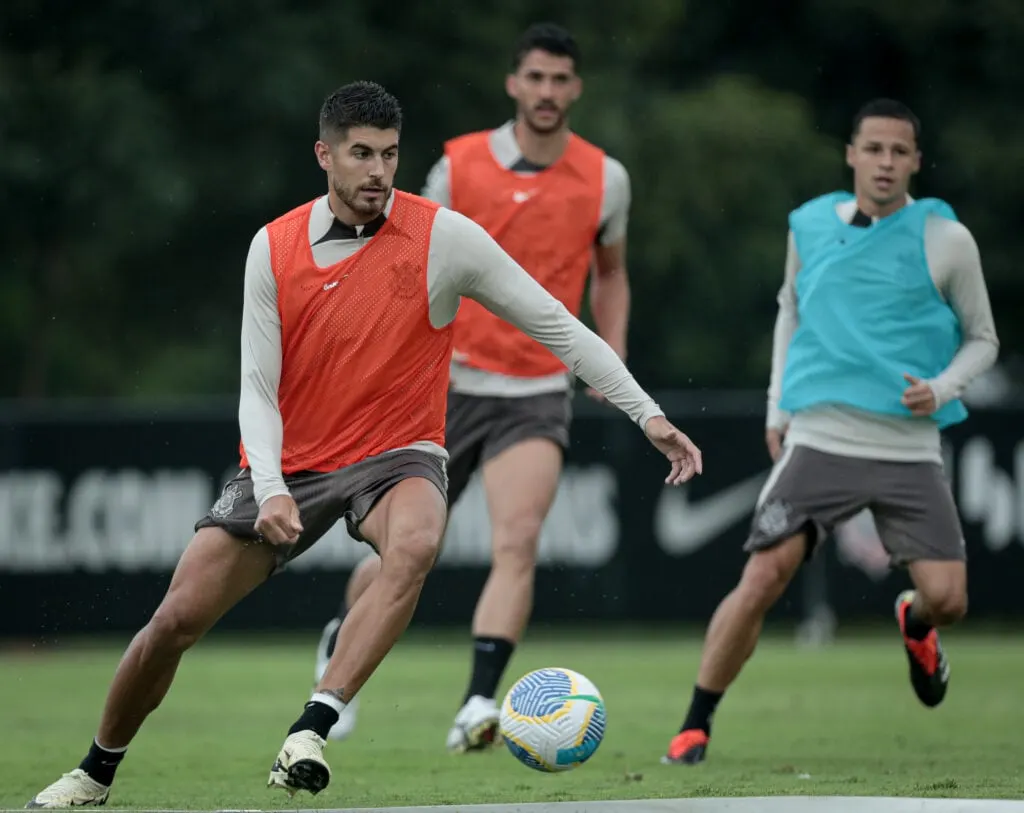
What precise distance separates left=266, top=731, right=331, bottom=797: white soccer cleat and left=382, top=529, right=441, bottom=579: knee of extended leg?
0.70 metres

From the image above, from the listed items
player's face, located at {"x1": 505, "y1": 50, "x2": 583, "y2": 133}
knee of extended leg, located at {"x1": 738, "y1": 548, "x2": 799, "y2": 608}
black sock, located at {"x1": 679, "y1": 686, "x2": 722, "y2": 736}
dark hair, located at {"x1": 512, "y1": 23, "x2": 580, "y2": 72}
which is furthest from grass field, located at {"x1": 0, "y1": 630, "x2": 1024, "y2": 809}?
dark hair, located at {"x1": 512, "y1": 23, "x2": 580, "y2": 72}

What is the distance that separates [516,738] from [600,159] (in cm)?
351

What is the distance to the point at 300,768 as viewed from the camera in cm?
632

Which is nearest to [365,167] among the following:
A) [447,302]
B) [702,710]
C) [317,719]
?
[447,302]

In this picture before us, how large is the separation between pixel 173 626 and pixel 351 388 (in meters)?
1.01

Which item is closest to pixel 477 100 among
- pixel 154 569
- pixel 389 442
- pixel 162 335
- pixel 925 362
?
pixel 162 335

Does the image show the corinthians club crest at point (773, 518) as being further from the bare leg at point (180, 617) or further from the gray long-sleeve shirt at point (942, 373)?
the bare leg at point (180, 617)

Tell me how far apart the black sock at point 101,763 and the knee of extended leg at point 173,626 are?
450mm

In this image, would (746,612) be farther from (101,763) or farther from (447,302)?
(101,763)

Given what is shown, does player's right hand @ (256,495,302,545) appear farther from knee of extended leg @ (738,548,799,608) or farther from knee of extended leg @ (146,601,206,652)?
knee of extended leg @ (738,548,799,608)

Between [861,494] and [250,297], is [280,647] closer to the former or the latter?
[861,494]

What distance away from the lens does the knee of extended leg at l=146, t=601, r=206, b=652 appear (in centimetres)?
685

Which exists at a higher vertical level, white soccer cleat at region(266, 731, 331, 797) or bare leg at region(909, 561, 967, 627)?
bare leg at region(909, 561, 967, 627)

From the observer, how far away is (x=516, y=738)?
7.22 meters
